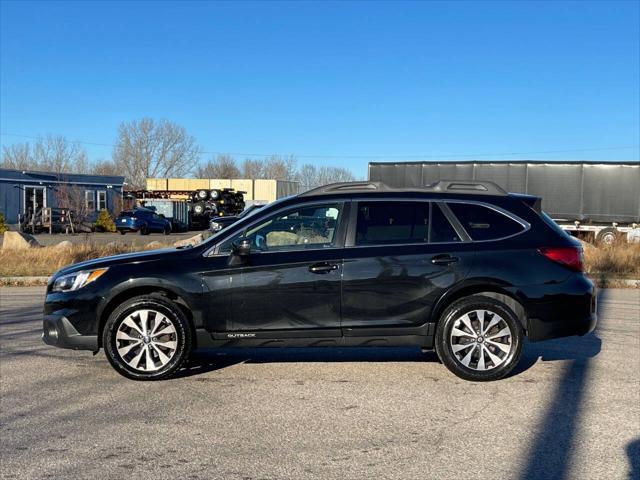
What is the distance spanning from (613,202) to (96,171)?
251 feet

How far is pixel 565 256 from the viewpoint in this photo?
6035mm

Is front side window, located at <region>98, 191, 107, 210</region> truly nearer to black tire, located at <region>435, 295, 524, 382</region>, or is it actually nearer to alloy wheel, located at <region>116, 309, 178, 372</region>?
alloy wheel, located at <region>116, 309, 178, 372</region>

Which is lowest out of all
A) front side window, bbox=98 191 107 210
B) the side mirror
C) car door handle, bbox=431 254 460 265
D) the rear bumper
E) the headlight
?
the rear bumper

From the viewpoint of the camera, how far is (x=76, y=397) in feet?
17.9

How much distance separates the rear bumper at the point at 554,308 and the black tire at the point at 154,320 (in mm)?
3111

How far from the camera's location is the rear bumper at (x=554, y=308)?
19.4 ft

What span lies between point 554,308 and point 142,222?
108 feet

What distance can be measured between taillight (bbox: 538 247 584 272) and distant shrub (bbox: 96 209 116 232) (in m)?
35.9

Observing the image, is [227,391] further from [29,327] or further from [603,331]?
[603,331]

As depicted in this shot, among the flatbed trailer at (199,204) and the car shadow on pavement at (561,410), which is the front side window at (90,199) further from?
the car shadow on pavement at (561,410)

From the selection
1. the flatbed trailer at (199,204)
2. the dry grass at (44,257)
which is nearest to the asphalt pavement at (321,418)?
the dry grass at (44,257)

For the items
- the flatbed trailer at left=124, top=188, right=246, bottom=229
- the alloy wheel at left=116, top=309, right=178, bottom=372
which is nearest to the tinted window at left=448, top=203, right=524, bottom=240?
the alloy wheel at left=116, top=309, right=178, bottom=372

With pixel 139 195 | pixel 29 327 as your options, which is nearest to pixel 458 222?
pixel 29 327

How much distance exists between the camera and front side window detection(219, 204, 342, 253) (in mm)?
6043
